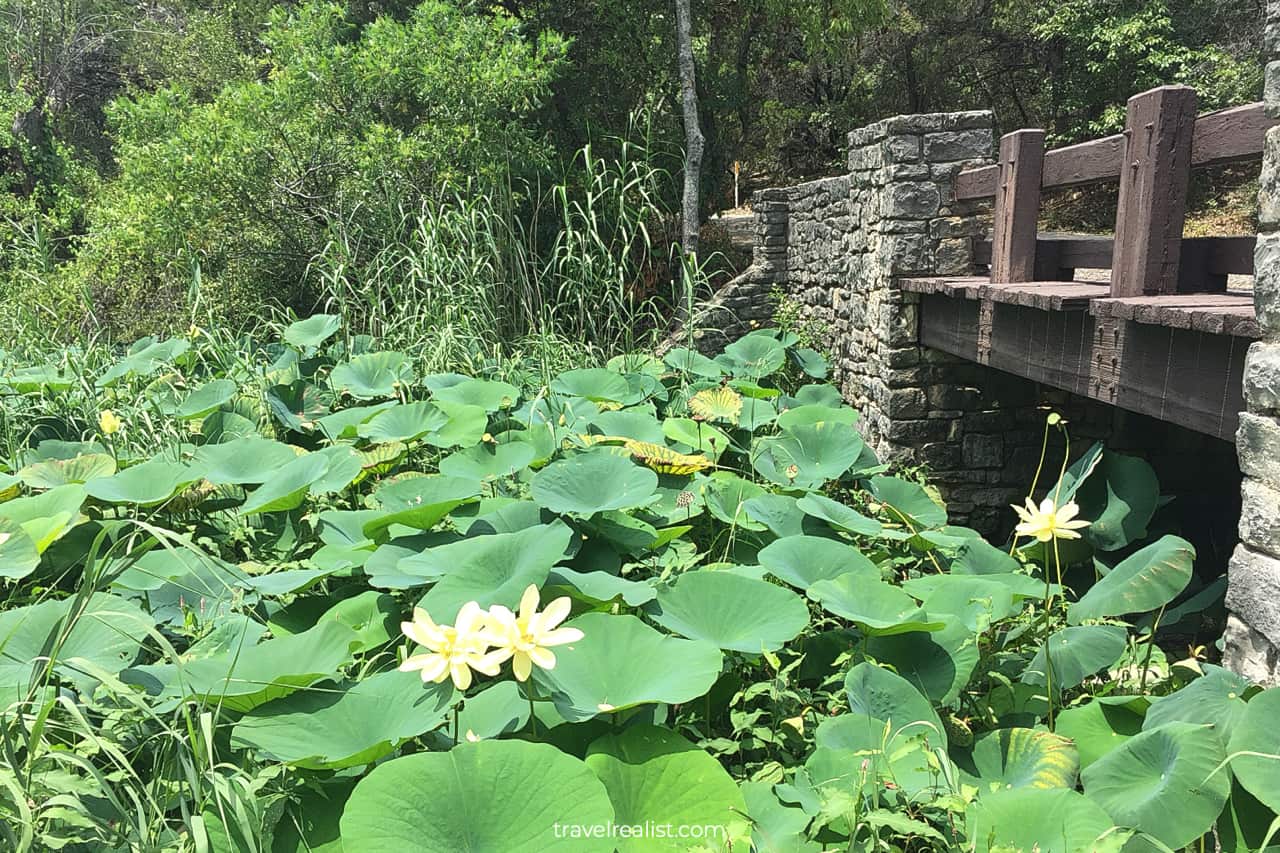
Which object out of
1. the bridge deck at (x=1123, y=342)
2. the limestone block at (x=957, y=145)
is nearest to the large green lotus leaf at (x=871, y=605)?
the bridge deck at (x=1123, y=342)

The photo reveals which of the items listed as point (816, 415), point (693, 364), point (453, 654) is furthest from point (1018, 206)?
point (453, 654)

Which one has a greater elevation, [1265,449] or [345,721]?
[1265,449]

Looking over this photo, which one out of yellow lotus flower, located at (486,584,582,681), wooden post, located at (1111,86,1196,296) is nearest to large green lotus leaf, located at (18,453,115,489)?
yellow lotus flower, located at (486,584,582,681)

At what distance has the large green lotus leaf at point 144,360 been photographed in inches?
144

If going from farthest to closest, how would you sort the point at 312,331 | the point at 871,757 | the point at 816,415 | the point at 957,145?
the point at 957,145 → the point at 312,331 → the point at 816,415 → the point at 871,757

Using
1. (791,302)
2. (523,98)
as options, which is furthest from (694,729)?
(523,98)

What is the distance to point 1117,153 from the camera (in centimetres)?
293

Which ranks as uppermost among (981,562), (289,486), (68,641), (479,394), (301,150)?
(301,150)

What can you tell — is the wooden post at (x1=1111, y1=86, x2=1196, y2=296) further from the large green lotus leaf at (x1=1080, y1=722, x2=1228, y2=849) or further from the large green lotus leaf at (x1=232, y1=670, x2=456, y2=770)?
the large green lotus leaf at (x1=232, y1=670, x2=456, y2=770)

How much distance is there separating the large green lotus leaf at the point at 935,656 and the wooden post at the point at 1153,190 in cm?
161

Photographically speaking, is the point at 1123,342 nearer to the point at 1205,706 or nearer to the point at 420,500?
the point at 1205,706

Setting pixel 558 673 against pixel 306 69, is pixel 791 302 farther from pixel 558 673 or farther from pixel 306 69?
pixel 558 673

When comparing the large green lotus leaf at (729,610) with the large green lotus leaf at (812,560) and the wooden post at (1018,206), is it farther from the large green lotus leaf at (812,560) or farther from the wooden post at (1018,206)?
the wooden post at (1018,206)

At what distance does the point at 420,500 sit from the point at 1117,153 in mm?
2534
